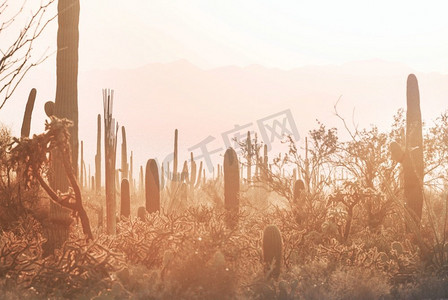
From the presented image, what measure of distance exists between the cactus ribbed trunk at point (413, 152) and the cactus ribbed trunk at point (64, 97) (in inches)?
290

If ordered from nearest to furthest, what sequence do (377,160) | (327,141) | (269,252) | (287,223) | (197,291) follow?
(197,291) < (269,252) < (287,223) < (377,160) < (327,141)

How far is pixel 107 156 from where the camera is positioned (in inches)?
609

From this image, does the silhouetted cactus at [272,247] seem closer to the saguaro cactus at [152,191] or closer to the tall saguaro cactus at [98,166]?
the saguaro cactus at [152,191]

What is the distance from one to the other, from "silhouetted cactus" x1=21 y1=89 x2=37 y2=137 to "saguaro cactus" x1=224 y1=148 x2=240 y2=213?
5.47m

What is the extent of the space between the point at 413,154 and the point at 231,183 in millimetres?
5085

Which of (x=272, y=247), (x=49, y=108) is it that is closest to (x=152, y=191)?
(x=49, y=108)

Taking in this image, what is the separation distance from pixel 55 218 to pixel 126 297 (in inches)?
110

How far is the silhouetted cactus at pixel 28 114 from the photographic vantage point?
54.2ft

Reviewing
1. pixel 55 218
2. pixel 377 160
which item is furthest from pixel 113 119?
pixel 377 160

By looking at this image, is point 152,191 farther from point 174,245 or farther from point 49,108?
point 174,245

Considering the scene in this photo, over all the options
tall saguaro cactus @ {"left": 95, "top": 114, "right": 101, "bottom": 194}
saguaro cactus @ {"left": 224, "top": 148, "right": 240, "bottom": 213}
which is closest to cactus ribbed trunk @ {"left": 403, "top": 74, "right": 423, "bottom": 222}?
saguaro cactus @ {"left": 224, "top": 148, "right": 240, "bottom": 213}

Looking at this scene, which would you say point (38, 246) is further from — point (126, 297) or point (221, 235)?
point (221, 235)

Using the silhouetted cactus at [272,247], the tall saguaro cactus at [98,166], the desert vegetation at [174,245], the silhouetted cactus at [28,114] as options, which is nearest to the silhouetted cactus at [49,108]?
the desert vegetation at [174,245]

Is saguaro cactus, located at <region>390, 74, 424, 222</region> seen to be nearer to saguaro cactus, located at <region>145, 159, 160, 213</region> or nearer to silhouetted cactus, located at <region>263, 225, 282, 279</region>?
silhouetted cactus, located at <region>263, 225, 282, 279</region>
